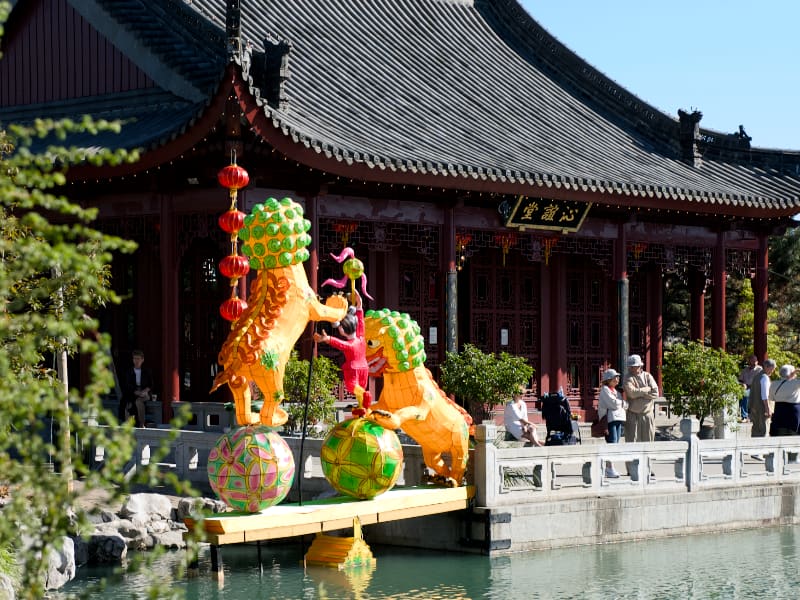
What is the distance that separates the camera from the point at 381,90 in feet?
67.3

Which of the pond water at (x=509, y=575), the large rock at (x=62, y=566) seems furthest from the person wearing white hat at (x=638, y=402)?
the large rock at (x=62, y=566)

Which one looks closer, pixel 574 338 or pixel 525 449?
pixel 525 449

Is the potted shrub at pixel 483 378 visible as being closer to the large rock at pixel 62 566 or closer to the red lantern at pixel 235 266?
the red lantern at pixel 235 266

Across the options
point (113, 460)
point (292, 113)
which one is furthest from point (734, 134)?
point (113, 460)

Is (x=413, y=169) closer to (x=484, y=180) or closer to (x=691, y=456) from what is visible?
(x=484, y=180)

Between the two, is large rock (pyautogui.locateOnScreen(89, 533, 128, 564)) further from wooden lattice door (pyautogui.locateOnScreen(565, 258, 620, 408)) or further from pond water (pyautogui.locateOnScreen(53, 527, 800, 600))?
wooden lattice door (pyautogui.locateOnScreen(565, 258, 620, 408))

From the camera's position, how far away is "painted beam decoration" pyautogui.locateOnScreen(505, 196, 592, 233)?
19.7 metres

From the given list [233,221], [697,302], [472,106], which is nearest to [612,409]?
[233,221]

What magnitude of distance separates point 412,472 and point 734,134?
11.9 meters

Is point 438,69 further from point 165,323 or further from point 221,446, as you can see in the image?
point 221,446

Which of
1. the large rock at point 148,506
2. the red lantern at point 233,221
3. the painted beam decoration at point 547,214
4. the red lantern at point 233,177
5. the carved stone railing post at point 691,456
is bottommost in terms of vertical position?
the large rock at point 148,506

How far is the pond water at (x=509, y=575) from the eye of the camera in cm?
1193

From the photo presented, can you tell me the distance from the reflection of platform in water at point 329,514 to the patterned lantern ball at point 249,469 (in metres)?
0.14

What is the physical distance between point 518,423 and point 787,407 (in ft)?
10.6
